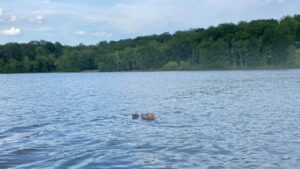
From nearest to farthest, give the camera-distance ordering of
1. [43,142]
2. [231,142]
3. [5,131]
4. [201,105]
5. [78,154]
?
[78,154], [231,142], [43,142], [5,131], [201,105]

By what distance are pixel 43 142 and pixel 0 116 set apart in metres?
13.3

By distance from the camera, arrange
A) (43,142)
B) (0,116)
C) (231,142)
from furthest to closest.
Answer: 1. (0,116)
2. (43,142)
3. (231,142)

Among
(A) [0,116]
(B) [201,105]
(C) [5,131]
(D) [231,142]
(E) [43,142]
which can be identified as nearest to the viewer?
(D) [231,142]

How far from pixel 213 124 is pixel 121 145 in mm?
7394

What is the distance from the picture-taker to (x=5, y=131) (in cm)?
2461

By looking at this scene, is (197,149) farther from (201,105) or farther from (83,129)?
(201,105)

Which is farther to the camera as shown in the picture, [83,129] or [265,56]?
[265,56]

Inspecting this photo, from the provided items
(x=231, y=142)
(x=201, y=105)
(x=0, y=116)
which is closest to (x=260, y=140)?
(x=231, y=142)

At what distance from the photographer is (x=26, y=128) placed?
1019 inches

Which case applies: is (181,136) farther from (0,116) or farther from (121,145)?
(0,116)

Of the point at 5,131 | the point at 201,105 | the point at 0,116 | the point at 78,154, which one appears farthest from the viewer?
the point at 201,105

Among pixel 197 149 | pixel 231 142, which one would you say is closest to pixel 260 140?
pixel 231 142

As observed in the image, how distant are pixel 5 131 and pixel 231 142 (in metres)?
12.5

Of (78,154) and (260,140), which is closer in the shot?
(78,154)
